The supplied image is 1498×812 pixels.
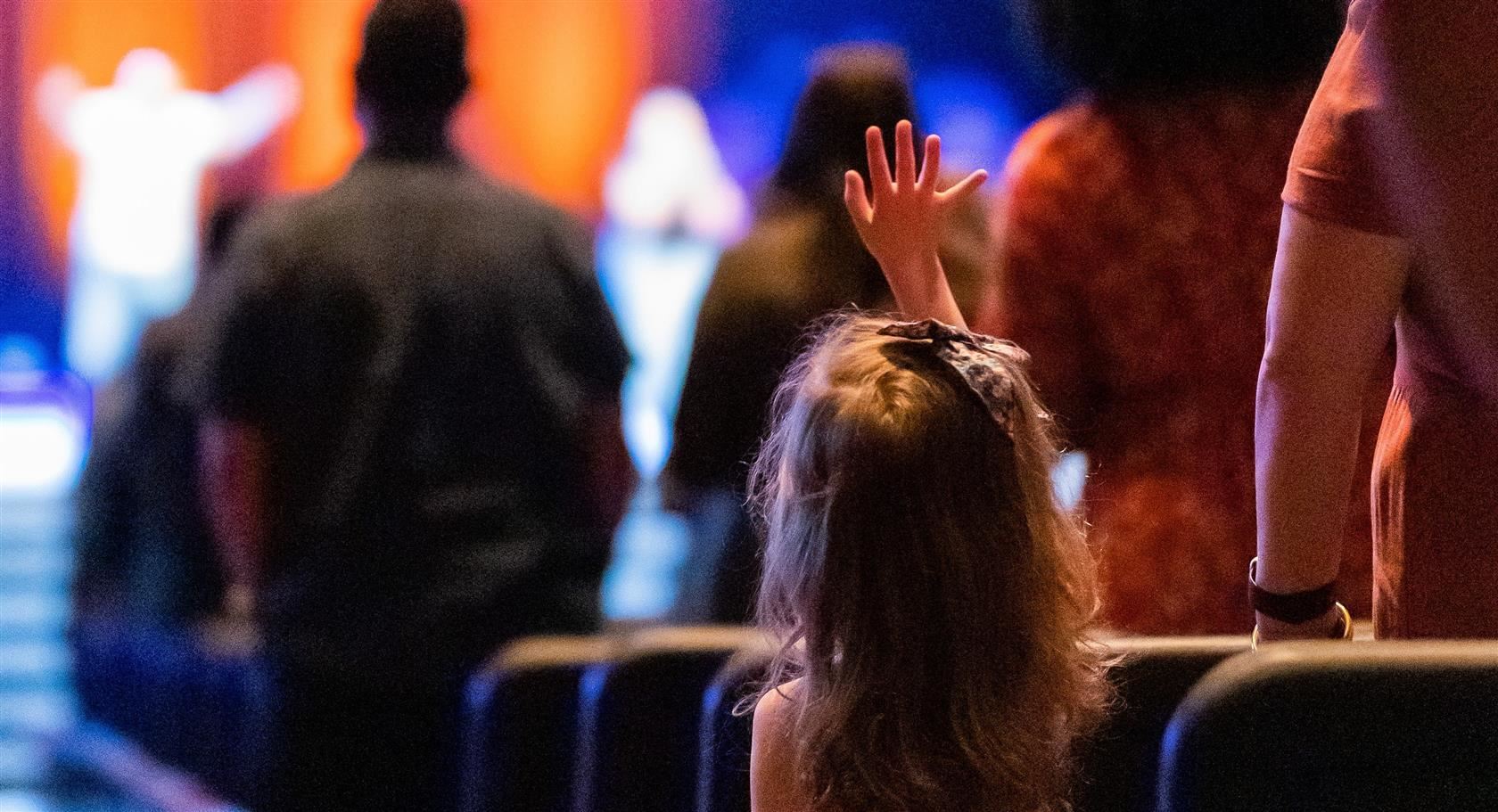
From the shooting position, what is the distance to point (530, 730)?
1847 millimetres

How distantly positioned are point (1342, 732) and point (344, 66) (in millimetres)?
6098

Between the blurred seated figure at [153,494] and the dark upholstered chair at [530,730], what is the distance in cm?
180

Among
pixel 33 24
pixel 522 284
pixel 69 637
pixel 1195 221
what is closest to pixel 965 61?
pixel 33 24

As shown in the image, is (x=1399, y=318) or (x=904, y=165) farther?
(x=904, y=165)

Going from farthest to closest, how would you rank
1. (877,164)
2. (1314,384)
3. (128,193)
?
(128,193)
(877,164)
(1314,384)

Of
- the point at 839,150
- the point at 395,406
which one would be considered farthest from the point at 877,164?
the point at 395,406

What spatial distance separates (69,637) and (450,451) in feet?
9.11

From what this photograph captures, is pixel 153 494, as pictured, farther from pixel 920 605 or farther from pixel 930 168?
pixel 920 605

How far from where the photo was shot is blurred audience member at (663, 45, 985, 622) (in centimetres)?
227

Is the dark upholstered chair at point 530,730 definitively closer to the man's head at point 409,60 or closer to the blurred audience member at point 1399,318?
the blurred audience member at point 1399,318

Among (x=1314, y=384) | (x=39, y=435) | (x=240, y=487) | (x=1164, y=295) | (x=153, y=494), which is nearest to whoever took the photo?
(x=1314, y=384)

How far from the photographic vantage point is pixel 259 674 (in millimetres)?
2471

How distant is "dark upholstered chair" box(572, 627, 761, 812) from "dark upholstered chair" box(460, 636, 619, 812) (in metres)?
0.22

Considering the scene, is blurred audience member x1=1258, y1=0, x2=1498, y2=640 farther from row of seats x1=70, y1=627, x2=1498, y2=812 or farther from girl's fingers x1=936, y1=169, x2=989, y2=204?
girl's fingers x1=936, y1=169, x2=989, y2=204
